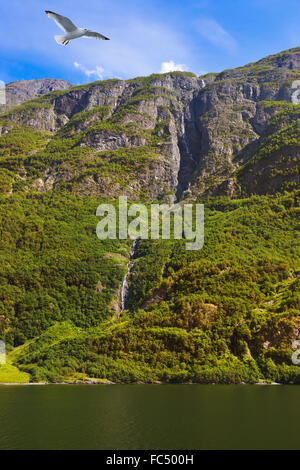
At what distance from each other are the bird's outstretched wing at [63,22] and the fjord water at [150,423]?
33.8 meters

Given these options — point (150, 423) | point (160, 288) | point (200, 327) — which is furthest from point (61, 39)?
point (160, 288)

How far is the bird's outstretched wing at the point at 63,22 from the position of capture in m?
19.8

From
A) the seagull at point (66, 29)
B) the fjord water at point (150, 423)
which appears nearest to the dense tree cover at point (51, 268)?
the fjord water at point (150, 423)

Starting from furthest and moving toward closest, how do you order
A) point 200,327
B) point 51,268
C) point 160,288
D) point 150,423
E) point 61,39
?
1. point 51,268
2. point 160,288
3. point 200,327
4. point 150,423
5. point 61,39

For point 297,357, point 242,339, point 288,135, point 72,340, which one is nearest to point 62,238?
point 72,340

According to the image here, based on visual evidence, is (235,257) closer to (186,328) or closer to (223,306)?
(223,306)

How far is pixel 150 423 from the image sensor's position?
41531 millimetres

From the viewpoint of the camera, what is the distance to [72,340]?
4336 inches

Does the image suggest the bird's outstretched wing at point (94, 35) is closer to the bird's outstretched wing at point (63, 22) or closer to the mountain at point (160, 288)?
the bird's outstretched wing at point (63, 22)

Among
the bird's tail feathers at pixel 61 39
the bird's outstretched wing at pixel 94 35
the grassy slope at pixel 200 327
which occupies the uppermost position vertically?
the bird's outstretched wing at pixel 94 35

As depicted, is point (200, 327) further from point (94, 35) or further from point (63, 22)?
point (63, 22)

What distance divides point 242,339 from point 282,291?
24.9 m

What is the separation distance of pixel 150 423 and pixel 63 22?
4069 cm
